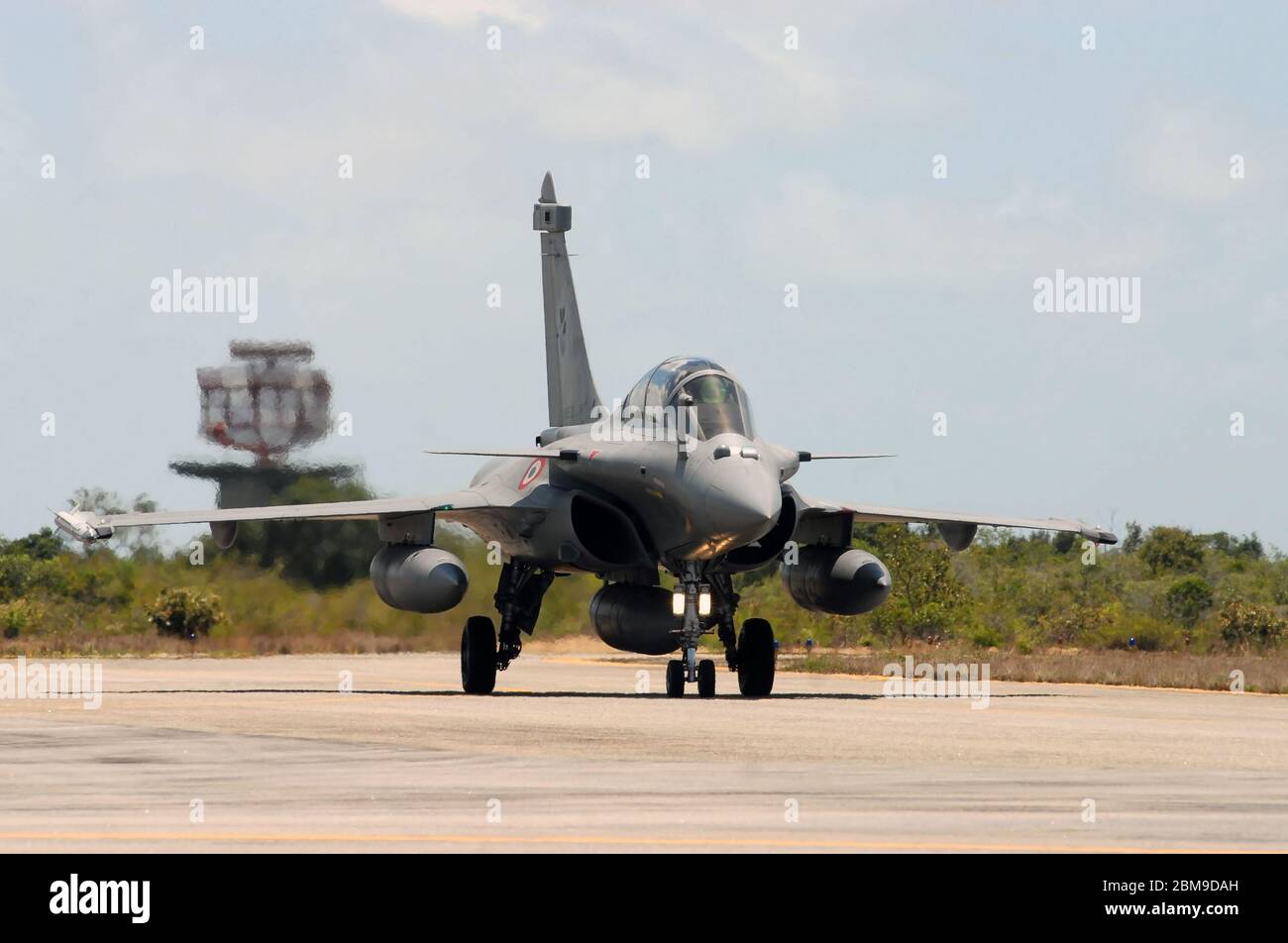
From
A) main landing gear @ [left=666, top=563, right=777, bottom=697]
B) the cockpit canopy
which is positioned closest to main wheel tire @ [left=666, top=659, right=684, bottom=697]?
main landing gear @ [left=666, top=563, right=777, bottom=697]

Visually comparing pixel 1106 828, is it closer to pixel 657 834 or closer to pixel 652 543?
pixel 657 834

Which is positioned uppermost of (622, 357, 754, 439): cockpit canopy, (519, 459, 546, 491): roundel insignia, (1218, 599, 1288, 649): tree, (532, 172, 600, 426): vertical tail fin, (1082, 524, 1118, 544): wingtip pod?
(532, 172, 600, 426): vertical tail fin

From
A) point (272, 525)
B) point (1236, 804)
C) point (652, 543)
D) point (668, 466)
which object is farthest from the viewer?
point (272, 525)

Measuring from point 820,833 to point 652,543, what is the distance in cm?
1543

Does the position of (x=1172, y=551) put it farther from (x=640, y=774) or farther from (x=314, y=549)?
(x=640, y=774)

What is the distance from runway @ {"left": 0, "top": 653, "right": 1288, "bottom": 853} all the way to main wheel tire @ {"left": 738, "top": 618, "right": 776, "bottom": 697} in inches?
53.3

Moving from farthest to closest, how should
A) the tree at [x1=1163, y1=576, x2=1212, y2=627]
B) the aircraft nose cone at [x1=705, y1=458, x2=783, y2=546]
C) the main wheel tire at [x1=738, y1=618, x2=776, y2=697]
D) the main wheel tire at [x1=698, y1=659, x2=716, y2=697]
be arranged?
the tree at [x1=1163, y1=576, x2=1212, y2=627] → the main wheel tire at [x1=738, y1=618, x2=776, y2=697] → the main wheel tire at [x1=698, y1=659, x2=716, y2=697] → the aircraft nose cone at [x1=705, y1=458, x2=783, y2=546]

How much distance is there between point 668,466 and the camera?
79.8 ft

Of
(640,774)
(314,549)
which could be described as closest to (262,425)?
(314,549)

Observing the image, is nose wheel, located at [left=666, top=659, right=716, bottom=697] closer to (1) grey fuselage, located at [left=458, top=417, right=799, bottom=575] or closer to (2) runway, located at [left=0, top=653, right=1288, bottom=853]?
(2) runway, located at [left=0, top=653, right=1288, bottom=853]

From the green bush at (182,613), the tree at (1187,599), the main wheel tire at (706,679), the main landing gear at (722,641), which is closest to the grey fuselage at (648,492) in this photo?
the main landing gear at (722,641)

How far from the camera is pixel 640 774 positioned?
14.3m

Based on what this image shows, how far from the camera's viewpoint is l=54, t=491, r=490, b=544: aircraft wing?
25766 millimetres
